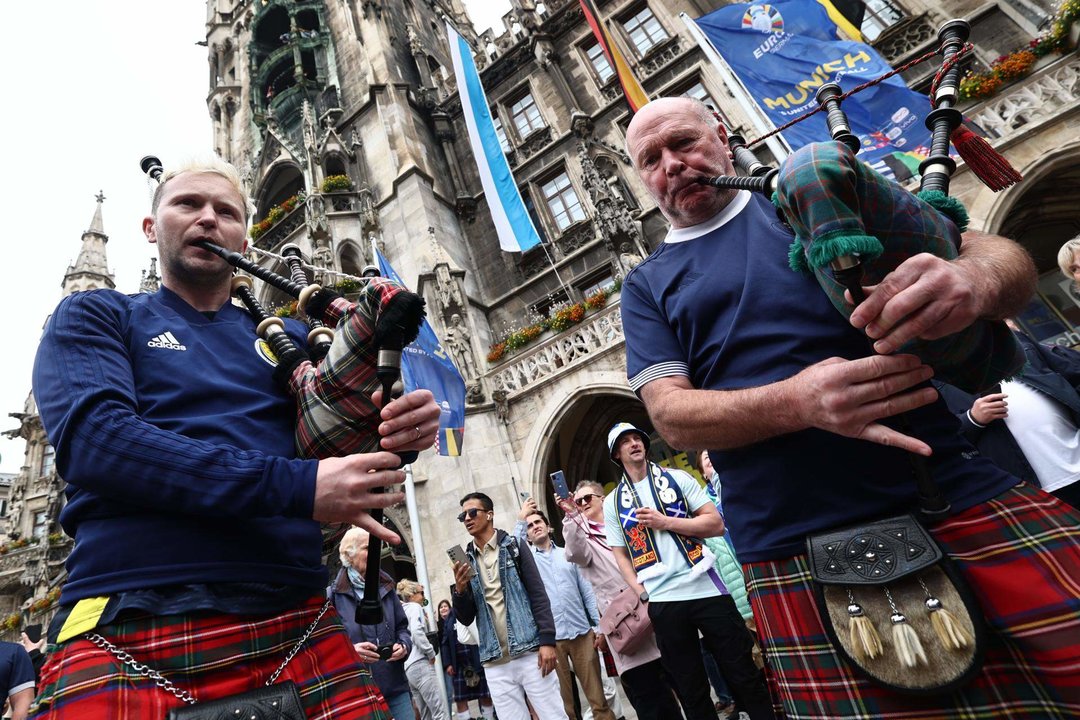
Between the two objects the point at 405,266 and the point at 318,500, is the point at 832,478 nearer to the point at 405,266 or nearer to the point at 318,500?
the point at 318,500

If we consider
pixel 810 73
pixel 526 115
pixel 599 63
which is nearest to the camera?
pixel 810 73

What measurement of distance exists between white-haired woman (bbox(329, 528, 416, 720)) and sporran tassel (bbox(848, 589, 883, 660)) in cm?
377

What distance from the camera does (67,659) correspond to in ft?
3.95

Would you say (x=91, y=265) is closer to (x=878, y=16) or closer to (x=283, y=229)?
(x=283, y=229)

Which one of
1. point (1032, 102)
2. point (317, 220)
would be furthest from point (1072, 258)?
point (317, 220)

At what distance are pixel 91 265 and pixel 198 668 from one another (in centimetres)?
4700

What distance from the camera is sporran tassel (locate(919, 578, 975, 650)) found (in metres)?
1.12

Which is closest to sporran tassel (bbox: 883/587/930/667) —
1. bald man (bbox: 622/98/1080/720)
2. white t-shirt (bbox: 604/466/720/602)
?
bald man (bbox: 622/98/1080/720)

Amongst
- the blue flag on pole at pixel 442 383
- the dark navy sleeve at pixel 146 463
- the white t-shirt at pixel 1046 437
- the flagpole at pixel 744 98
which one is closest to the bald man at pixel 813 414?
the dark navy sleeve at pixel 146 463

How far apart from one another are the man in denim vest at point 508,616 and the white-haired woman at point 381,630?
0.60 metres

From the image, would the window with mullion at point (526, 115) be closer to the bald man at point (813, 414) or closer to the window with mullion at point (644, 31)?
the window with mullion at point (644, 31)

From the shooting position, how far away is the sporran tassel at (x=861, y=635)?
119 cm

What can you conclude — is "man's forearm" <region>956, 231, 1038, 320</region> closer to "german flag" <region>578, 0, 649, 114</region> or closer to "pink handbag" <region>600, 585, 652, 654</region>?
"pink handbag" <region>600, 585, 652, 654</region>

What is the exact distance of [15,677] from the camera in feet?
14.4
